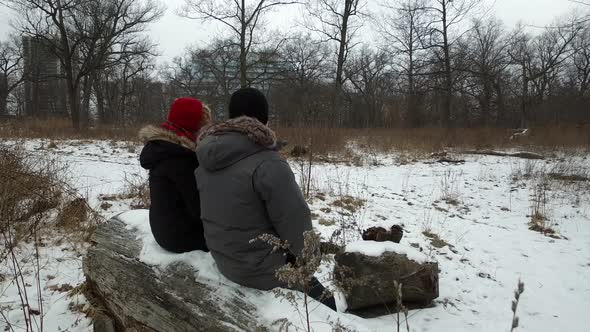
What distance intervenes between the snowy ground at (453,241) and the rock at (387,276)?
0.17m

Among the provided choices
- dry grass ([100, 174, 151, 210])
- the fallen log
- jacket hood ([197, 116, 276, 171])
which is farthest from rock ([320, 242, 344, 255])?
the fallen log

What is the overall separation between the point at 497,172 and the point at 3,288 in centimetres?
962

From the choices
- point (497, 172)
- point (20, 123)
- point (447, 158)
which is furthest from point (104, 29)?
point (497, 172)

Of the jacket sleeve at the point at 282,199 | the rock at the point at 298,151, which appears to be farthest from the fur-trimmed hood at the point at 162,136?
the rock at the point at 298,151

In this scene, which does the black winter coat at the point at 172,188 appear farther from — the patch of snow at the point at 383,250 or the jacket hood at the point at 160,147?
the patch of snow at the point at 383,250

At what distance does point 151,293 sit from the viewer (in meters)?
2.07

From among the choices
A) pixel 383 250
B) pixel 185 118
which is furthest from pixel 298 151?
pixel 185 118

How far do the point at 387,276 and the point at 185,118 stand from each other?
78.4 inches

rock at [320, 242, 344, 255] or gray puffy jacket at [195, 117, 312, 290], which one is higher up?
gray puffy jacket at [195, 117, 312, 290]

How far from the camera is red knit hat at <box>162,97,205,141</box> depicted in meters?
2.16

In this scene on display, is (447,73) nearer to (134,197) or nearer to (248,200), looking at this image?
(134,197)

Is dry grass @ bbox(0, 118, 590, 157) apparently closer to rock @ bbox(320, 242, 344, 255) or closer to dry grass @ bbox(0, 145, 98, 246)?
rock @ bbox(320, 242, 344, 255)

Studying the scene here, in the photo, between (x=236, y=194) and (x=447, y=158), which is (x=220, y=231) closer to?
(x=236, y=194)

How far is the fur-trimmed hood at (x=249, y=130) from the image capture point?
5.96 ft
